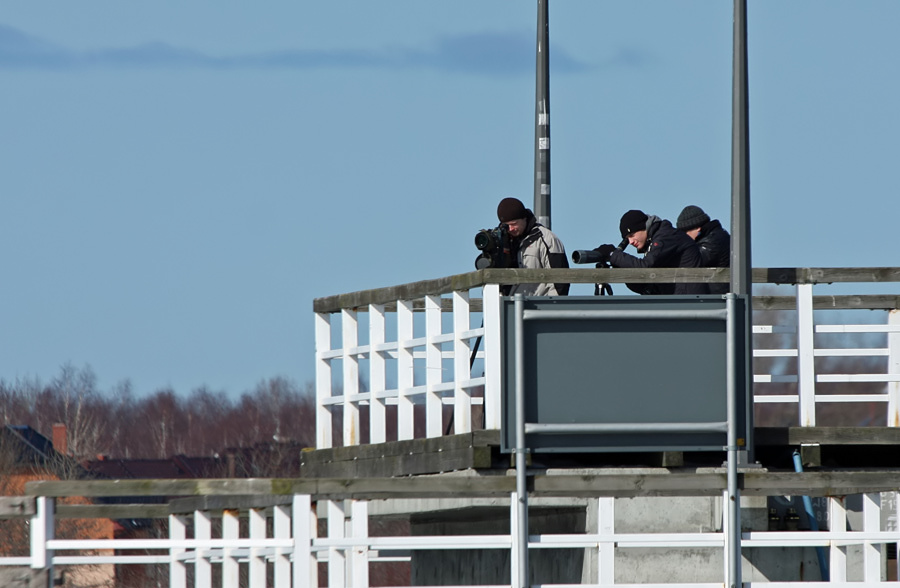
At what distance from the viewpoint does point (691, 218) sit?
1126 centimetres

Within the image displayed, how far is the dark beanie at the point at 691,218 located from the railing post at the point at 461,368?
1.64 m

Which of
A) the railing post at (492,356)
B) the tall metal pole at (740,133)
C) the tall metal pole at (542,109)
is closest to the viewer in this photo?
the railing post at (492,356)

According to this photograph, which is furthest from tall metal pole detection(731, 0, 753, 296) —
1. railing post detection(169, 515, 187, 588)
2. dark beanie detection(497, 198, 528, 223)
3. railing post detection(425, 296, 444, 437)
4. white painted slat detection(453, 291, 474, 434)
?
railing post detection(169, 515, 187, 588)

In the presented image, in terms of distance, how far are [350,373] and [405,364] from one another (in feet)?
2.50

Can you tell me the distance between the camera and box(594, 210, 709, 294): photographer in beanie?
10.9 metres

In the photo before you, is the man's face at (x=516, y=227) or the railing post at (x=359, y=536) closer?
the railing post at (x=359, y=536)

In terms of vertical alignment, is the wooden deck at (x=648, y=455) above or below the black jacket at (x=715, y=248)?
below

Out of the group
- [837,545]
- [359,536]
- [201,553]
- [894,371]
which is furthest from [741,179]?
[201,553]

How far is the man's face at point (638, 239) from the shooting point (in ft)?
36.4

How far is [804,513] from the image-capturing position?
452 inches

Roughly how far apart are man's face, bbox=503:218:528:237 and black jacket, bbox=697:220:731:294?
124 cm

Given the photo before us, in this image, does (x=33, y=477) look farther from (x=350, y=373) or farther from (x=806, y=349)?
(x=806, y=349)

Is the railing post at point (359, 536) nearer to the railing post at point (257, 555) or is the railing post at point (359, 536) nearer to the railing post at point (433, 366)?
the railing post at point (257, 555)

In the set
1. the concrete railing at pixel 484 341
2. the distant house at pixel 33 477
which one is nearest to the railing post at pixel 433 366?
the concrete railing at pixel 484 341
